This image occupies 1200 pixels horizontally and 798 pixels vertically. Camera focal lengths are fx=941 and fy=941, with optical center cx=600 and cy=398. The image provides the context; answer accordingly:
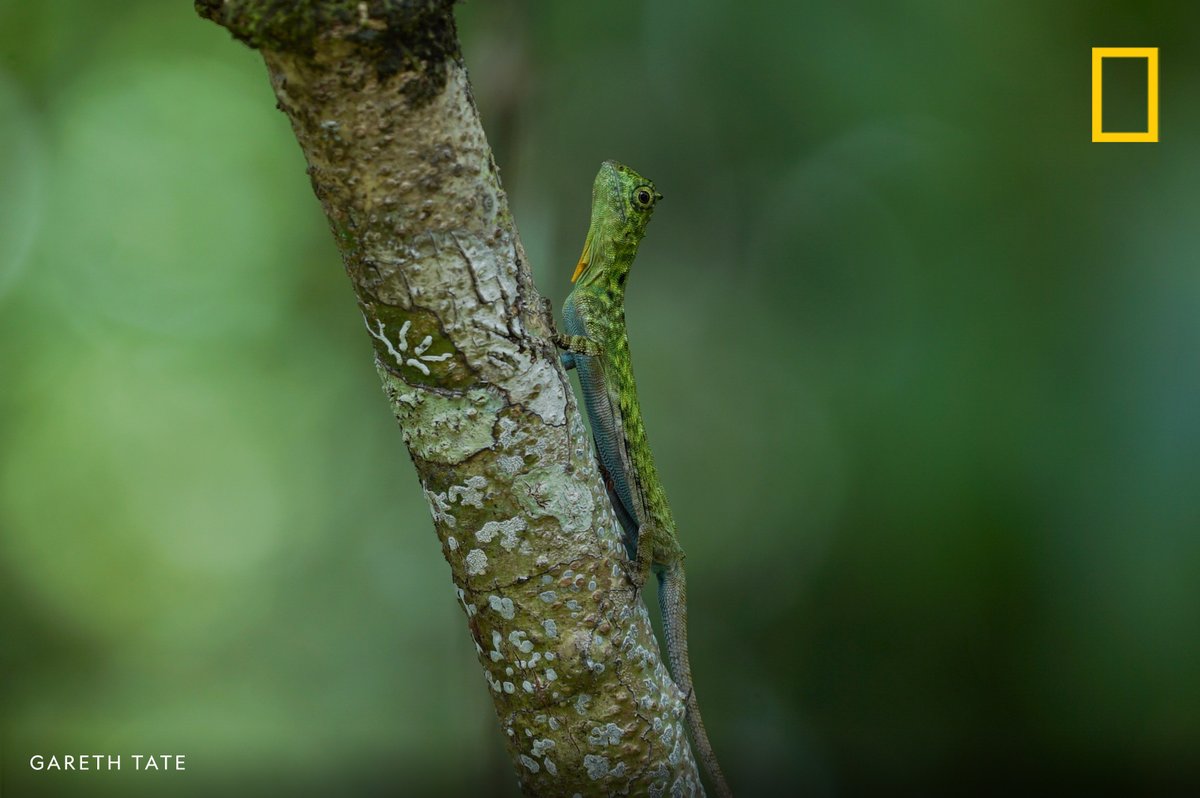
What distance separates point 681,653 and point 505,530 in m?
0.95

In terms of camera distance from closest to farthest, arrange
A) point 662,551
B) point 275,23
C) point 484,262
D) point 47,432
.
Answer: point 275,23 < point 484,262 < point 662,551 < point 47,432

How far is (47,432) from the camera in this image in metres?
3.37

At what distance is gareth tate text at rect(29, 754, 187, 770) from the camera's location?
3404 millimetres

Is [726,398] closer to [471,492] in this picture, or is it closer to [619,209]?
[619,209]

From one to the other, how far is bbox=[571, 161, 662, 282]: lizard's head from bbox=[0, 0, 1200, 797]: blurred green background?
51.4 inches

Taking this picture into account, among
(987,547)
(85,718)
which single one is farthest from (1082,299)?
(85,718)

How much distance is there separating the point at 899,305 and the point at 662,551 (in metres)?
1.86

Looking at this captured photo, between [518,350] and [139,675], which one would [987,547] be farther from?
[139,675]

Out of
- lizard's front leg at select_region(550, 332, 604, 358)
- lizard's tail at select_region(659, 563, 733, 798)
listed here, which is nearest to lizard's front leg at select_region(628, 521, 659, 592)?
lizard's tail at select_region(659, 563, 733, 798)

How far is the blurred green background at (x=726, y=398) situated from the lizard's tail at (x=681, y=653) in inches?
57.9

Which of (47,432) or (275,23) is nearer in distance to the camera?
(275,23)

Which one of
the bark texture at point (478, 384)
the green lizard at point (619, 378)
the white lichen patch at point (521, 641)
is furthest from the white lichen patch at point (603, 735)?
the green lizard at point (619, 378)

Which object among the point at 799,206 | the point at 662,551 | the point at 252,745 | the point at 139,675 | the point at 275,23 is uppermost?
the point at 799,206

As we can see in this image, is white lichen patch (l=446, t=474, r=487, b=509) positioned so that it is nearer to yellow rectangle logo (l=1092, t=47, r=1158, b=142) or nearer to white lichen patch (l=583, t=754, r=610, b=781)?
white lichen patch (l=583, t=754, r=610, b=781)
